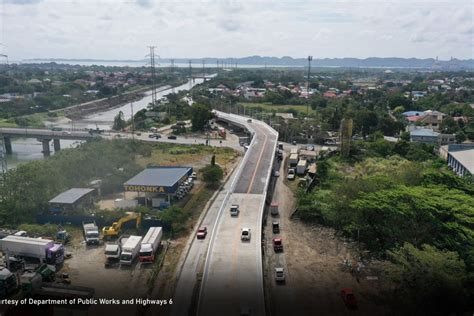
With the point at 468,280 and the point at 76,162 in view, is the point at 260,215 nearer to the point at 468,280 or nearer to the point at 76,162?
the point at 468,280

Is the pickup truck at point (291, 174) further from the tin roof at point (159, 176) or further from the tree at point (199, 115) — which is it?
the tree at point (199, 115)

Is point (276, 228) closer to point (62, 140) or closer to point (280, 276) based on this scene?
point (280, 276)

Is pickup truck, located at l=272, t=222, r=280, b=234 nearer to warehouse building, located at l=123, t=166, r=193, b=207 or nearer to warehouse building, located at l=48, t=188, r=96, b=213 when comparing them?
warehouse building, located at l=123, t=166, r=193, b=207

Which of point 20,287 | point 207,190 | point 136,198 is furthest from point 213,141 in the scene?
point 20,287

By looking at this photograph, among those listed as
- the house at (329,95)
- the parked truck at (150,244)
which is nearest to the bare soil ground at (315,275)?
the parked truck at (150,244)

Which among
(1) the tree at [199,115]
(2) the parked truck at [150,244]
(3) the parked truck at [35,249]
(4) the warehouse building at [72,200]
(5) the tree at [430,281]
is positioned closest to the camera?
(5) the tree at [430,281]

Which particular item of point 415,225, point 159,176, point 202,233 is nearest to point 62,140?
point 159,176
